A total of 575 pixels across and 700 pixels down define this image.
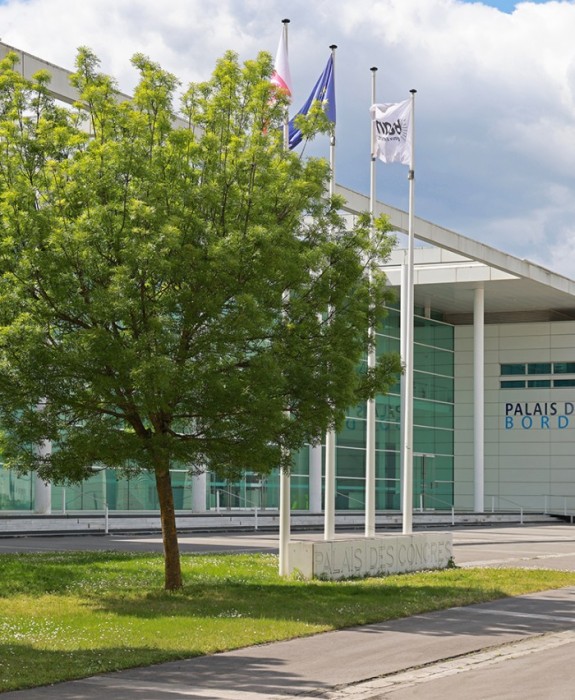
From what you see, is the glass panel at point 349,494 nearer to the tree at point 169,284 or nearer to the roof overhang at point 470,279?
the roof overhang at point 470,279

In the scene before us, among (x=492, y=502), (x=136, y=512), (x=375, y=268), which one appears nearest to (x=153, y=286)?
(x=375, y=268)

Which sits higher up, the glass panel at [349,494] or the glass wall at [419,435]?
the glass wall at [419,435]

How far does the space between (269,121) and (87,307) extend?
4.44 metres

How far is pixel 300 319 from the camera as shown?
1802cm

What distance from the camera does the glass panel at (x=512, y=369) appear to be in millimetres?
60625

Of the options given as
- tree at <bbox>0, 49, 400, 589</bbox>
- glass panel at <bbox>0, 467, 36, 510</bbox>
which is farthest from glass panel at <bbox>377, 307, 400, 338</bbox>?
tree at <bbox>0, 49, 400, 589</bbox>

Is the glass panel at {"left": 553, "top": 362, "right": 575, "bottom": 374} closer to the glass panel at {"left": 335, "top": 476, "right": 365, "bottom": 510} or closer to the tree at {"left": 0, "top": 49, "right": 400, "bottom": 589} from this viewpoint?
the glass panel at {"left": 335, "top": 476, "right": 365, "bottom": 510}

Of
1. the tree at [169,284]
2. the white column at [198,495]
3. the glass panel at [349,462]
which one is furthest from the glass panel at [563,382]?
the tree at [169,284]

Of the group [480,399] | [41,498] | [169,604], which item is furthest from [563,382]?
[169,604]

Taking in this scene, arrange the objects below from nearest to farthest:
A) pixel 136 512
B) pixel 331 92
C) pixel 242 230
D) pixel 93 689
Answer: pixel 93 689, pixel 242 230, pixel 331 92, pixel 136 512

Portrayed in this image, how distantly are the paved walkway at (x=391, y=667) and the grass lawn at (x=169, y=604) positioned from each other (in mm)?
420

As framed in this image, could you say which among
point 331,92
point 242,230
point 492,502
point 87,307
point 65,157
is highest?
point 331,92

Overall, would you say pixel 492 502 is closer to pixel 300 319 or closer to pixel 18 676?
pixel 300 319

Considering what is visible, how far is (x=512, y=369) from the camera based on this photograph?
6097cm
